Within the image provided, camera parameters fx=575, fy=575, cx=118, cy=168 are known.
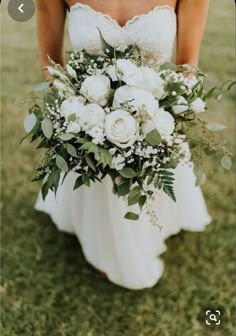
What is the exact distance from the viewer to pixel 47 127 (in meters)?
1.62

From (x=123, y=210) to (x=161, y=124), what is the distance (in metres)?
0.64

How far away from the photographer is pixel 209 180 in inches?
115

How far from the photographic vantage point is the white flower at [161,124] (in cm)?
159

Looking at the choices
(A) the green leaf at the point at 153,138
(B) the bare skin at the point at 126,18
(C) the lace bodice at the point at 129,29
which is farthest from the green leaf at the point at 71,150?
(B) the bare skin at the point at 126,18

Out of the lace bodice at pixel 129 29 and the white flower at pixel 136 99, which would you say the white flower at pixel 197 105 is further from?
the lace bodice at pixel 129 29

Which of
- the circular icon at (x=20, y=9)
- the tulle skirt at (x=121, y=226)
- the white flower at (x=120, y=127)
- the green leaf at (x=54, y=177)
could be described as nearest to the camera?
the white flower at (x=120, y=127)

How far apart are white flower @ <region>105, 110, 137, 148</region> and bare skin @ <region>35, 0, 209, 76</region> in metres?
0.51

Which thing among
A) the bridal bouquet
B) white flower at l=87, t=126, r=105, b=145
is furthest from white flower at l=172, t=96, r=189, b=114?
white flower at l=87, t=126, r=105, b=145

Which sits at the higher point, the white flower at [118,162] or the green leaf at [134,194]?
the white flower at [118,162]

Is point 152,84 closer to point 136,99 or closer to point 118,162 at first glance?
point 136,99

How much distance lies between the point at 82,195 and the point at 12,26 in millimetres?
1988

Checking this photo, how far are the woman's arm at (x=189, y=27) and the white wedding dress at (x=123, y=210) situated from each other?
40 millimetres

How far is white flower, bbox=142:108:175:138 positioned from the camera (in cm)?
159

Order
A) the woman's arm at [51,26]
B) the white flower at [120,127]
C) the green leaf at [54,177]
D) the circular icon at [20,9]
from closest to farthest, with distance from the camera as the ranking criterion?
the white flower at [120,127] < the green leaf at [54,177] < the circular icon at [20,9] < the woman's arm at [51,26]
